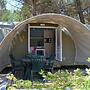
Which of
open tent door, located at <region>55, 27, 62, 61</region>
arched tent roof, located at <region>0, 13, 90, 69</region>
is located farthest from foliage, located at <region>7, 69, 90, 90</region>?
open tent door, located at <region>55, 27, 62, 61</region>

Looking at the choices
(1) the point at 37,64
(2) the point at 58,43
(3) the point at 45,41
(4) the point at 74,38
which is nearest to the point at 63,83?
(1) the point at 37,64

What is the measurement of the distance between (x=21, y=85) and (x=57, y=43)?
8.67m

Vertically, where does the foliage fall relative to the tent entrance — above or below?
above

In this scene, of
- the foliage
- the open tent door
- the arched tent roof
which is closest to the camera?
the foliage

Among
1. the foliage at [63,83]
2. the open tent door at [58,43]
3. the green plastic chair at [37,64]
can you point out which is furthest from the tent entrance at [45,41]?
the foliage at [63,83]

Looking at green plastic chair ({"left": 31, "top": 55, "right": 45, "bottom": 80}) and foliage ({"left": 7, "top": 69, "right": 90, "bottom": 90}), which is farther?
green plastic chair ({"left": 31, "top": 55, "right": 45, "bottom": 80})

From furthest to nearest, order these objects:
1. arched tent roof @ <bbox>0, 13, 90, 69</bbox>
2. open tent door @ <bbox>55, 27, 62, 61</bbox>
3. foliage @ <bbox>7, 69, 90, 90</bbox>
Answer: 1. open tent door @ <bbox>55, 27, 62, 61</bbox>
2. arched tent roof @ <bbox>0, 13, 90, 69</bbox>
3. foliage @ <bbox>7, 69, 90, 90</bbox>

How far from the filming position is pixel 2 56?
11406mm

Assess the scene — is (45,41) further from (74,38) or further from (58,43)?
(74,38)

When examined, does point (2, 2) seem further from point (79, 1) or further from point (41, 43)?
point (41, 43)

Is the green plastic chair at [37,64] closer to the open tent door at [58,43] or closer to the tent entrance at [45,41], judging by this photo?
the tent entrance at [45,41]

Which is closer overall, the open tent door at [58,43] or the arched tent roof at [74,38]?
the arched tent roof at [74,38]

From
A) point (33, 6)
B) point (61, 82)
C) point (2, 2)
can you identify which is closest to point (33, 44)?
point (33, 6)

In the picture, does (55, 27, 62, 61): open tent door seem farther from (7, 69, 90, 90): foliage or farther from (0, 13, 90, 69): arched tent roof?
(7, 69, 90, 90): foliage
